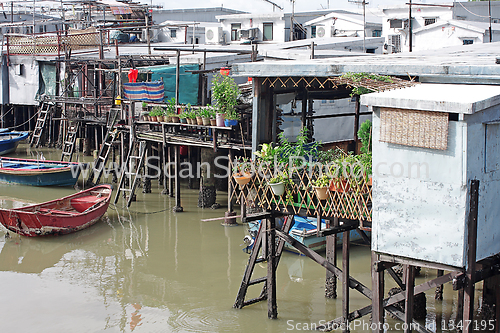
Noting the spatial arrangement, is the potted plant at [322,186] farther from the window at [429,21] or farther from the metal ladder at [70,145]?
the window at [429,21]

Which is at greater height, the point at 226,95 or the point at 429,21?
the point at 429,21

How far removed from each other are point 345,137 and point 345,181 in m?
5.69

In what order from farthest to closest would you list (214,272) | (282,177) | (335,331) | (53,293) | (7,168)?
(7,168) < (214,272) < (53,293) < (335,331) < (282,177)

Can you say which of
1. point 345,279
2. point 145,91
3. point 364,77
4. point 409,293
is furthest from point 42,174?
point 409,293

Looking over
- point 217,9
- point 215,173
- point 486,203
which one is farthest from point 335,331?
point 217,9

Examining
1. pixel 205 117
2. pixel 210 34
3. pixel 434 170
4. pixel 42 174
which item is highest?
pixel 210 34

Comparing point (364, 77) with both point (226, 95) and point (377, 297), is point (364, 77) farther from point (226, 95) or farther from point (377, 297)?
point (226, 95)

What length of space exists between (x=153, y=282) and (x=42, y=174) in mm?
10216

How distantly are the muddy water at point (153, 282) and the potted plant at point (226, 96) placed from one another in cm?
332

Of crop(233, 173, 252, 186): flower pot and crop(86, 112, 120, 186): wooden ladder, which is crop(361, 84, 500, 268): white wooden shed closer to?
crop(233, 173, 252, 186): flower pot

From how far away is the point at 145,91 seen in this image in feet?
65.6

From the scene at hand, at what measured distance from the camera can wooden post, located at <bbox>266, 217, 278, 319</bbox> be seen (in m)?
9.85

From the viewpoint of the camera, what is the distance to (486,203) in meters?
7.25

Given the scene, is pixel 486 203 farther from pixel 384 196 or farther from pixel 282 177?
pixel 282 177
